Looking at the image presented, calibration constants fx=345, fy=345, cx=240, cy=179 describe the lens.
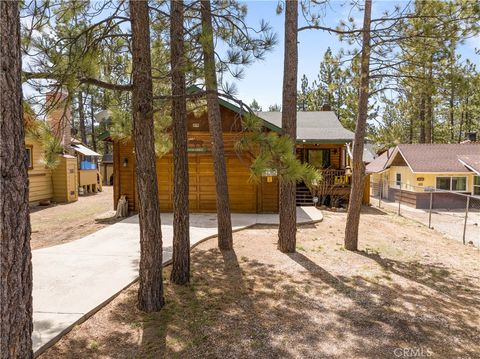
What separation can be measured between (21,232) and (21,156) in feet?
1.68

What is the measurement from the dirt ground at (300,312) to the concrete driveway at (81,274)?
185mm

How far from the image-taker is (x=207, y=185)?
12055 mm

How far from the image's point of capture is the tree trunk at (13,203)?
86.4 inches

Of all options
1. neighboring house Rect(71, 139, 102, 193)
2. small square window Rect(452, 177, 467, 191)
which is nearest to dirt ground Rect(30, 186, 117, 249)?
neighboring house Rect(71, 139, 102, 193)

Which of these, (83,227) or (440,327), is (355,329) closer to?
(440,327)

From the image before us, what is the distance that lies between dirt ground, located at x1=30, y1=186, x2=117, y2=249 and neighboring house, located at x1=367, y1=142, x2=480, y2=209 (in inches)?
527

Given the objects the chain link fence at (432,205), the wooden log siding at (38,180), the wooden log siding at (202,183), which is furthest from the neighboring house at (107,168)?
the chain link fence at (432,205)

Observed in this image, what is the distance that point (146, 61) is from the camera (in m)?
4.04

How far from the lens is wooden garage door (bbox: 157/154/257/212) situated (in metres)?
12.0

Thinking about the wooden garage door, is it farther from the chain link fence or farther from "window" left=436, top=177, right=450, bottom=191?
"window" left=436, top=177, right=450, bottom=191

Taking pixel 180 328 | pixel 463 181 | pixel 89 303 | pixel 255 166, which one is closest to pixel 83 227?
pixel 89 303

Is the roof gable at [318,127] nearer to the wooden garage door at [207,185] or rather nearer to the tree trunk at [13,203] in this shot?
the wooden garage door at [207,185]

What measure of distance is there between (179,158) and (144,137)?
1069mm

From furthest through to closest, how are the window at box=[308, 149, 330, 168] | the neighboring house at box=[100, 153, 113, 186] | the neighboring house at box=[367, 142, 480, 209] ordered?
1. the neighboring house at box=[100, 153, 113, 186]
2. the neighboring house at box=[367, 142, 480, 209]
3. the window at box=[308, 149, 330, 168]
